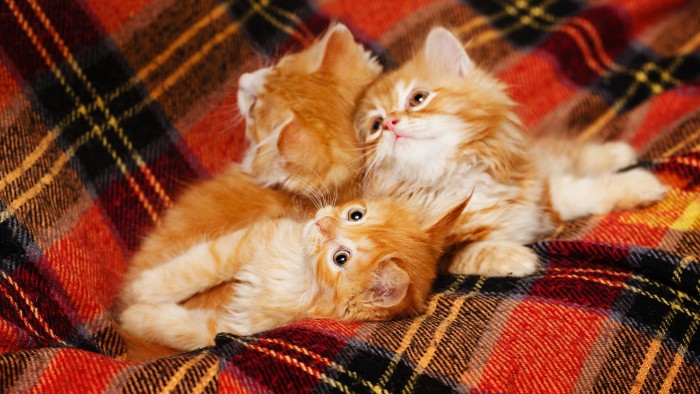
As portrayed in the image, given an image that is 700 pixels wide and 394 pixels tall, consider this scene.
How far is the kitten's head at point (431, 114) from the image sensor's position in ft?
4.94

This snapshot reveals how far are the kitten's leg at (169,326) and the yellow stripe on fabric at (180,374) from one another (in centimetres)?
24

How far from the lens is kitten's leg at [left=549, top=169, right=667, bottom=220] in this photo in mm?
1602

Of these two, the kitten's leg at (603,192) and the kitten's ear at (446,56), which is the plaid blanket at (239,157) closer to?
the kitten's leg at (603,192)

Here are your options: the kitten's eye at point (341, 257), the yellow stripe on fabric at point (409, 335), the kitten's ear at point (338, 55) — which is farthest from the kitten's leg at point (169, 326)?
the kitten's ear at point (338, 55)

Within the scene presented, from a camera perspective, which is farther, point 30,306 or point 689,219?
point 689,219

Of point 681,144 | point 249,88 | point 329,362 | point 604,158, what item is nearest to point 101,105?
point 249,88

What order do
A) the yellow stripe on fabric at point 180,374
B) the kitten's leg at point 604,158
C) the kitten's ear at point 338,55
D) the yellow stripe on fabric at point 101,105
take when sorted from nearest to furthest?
the yellow stripe on fabric at point 180,374 < the yellow stripe on fabric at point 101,105 < the kitten's ear at point 338,55 < the kitten's leg at point 604,158

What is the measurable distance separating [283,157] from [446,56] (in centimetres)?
52

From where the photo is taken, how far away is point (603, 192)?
166 centimetres

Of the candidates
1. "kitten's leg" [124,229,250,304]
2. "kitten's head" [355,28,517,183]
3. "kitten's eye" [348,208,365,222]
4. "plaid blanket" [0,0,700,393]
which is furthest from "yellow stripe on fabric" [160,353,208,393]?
"kitten's head" [355,28,517,183]

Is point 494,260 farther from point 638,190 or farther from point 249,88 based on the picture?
point 249,88

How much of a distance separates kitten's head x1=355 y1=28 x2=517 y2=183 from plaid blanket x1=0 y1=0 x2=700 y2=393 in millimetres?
305

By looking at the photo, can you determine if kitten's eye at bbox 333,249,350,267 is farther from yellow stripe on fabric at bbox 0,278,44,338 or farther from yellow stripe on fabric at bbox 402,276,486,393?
yellow stripe on fabric at bbox 0,278,44,338

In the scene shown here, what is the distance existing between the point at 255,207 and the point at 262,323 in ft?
1.20
